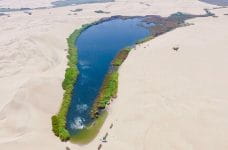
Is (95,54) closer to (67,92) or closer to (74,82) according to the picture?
(74,82)

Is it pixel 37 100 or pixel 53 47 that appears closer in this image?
pixel 37 100

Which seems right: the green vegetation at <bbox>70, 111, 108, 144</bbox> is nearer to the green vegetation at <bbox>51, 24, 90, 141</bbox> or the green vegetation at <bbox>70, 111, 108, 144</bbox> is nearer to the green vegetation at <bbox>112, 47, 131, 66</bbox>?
the green vegetation at <bbox>51, 24, 90, 141</bbox>

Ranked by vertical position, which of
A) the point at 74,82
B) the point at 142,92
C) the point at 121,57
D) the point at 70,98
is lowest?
the point at 121,57

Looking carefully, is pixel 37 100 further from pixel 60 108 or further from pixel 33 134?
pixel 33 134

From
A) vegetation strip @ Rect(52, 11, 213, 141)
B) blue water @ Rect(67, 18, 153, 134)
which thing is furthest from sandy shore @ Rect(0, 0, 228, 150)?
blue water @ Rect(67, 18, 153, 134)

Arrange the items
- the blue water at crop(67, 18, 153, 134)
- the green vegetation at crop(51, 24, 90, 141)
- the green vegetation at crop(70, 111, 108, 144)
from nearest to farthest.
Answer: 1. the green vegetation at crop(70, 111, 108, 144)
2. the green vegetation at crop(51, 24, 90, 141)
3. the blue water at crop(67, 18, 153, 134)

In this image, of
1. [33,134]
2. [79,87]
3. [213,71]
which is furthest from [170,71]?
[33,134]

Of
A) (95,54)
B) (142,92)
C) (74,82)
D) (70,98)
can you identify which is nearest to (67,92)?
(70,98)
